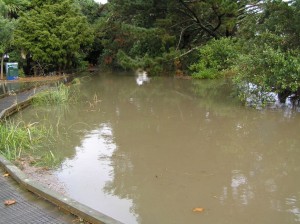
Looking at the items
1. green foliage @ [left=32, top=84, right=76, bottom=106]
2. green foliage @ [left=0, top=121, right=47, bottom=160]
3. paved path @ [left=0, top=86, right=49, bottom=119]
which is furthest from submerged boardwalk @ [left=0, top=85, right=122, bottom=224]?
green foliage @ [left=32, top=84, right=76, bottom=106]

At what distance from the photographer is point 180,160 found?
8.02m

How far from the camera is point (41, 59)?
25.7 meters

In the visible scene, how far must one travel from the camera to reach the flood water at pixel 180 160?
19.3 ft

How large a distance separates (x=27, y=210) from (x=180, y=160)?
138 inches

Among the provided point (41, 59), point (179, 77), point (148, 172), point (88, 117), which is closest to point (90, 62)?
point (41, 59)

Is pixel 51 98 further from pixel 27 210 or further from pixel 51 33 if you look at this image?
pixel 51 33

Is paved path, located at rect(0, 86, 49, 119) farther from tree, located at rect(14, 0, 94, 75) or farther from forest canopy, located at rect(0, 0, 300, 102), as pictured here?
tree, located at rect(14, 0, 94, 75)

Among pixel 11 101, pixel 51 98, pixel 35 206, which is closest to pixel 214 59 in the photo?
pixel 51 98

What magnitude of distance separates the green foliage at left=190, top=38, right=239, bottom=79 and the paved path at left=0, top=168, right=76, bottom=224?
61.6 feet

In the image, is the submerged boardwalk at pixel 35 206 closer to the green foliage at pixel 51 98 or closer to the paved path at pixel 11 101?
the paved path at pixel 11 101

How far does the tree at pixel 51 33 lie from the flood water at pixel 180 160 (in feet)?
38.4

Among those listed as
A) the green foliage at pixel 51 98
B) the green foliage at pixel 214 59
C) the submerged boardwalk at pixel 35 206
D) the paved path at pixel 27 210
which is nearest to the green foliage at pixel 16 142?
the submerged boardwalk at pixel 35 206

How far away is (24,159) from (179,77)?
17956 millimetres

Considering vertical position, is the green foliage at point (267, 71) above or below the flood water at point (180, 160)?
above
